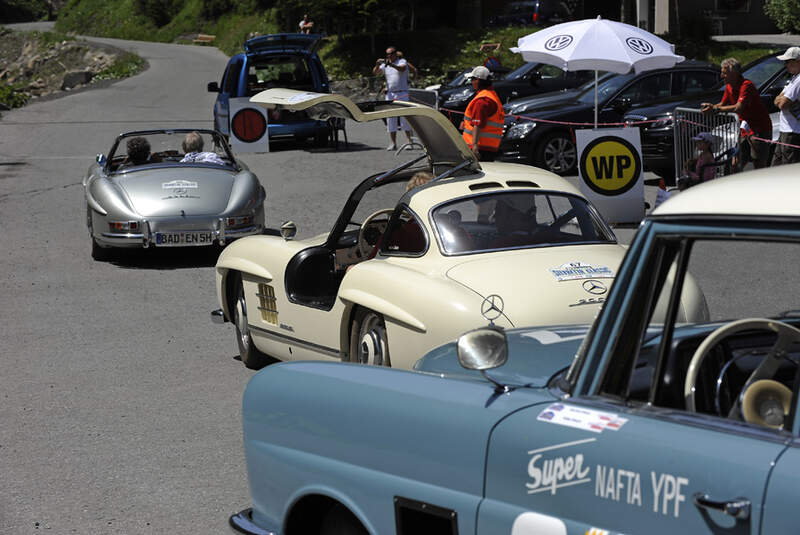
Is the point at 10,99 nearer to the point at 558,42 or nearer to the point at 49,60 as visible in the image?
the point at 558,42

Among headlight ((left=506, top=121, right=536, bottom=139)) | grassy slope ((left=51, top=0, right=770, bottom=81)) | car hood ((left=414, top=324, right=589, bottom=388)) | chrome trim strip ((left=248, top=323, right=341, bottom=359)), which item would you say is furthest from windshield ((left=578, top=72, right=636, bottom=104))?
grassy slope ((left=51, top=0, right=770, bottom=81))

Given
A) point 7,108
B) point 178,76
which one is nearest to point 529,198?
point 7,108

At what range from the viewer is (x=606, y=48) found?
1498 centimetres

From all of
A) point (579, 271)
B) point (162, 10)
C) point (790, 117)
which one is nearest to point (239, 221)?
point (579, 271)

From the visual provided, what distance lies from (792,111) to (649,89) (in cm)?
425

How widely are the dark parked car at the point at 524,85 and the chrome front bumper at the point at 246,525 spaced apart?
59.5ft

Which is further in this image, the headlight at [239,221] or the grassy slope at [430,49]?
the grassy slope at [430,49]

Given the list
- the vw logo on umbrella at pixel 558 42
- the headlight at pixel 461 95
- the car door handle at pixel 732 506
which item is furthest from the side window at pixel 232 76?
the car door handle at pixel 732 506

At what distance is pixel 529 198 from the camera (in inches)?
279

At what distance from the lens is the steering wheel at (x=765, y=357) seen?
2.85m

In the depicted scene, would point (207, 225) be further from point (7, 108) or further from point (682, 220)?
point (7, 108)

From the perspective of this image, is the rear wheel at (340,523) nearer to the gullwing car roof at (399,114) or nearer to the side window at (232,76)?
the gullwing car roof at (399,114)

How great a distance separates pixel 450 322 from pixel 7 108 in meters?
30.0

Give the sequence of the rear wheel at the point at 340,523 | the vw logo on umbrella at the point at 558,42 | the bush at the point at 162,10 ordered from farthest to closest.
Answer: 1. the bush at the point at 162,10
2. the vw logo on umbrella at the point at 558,42
3. the rear wheel at the point at 340,523
